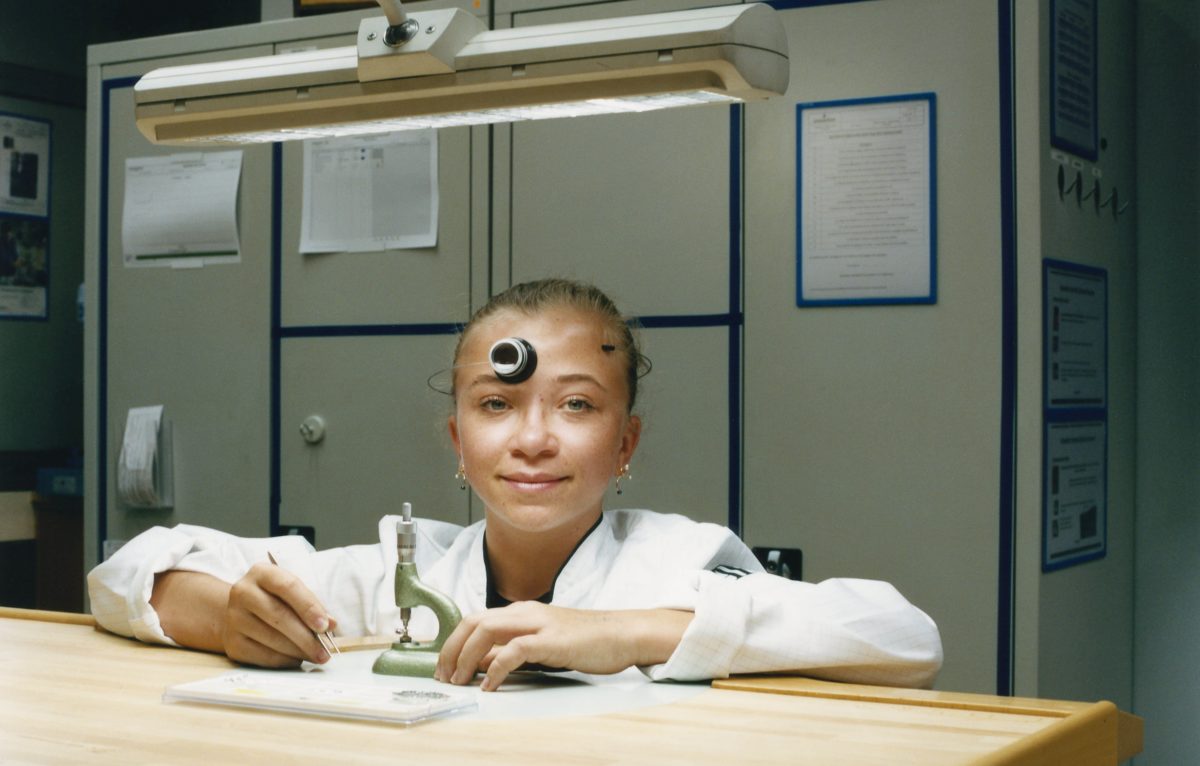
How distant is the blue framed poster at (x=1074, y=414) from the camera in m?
2.12

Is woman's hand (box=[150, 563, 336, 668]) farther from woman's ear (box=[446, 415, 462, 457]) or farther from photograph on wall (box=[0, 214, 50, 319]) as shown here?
photograph on wall (box=[0, 214, 50, 319])

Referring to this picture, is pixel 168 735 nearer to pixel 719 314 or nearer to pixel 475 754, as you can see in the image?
pixel 475 754

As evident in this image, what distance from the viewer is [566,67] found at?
123cm

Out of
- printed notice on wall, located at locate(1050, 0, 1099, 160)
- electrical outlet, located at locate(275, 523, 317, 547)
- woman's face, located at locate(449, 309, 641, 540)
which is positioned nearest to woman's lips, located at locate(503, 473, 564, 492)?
woman's face, located at locate(449, 309, 641, 540)

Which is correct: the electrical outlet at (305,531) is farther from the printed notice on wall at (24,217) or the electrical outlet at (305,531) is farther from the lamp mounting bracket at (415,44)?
the lamp mounting bracket at (415,44)

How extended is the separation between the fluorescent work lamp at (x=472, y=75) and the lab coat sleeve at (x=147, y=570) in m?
0.48

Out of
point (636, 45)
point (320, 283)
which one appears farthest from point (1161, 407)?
point (636, 45)

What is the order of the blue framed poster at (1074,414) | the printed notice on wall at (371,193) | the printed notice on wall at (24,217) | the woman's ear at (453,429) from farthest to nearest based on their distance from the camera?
the printed notice on wall at (24,217) < the printed notice on wall at (371,193) < the blue framed poster at (1074,414) < the woman's ear at (453,429)

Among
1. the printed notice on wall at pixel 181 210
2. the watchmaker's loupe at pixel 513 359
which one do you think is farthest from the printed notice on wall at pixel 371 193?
the watchmaker's loupe at pixel 513 359

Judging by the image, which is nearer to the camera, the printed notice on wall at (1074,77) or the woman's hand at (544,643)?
the woman's hand at (544,643)

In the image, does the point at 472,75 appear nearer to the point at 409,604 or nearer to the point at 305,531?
the point at 409,604

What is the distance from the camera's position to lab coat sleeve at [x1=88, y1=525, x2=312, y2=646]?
1524mm

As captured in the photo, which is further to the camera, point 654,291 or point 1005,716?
→ point 654,291

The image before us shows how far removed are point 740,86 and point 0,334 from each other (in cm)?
295
